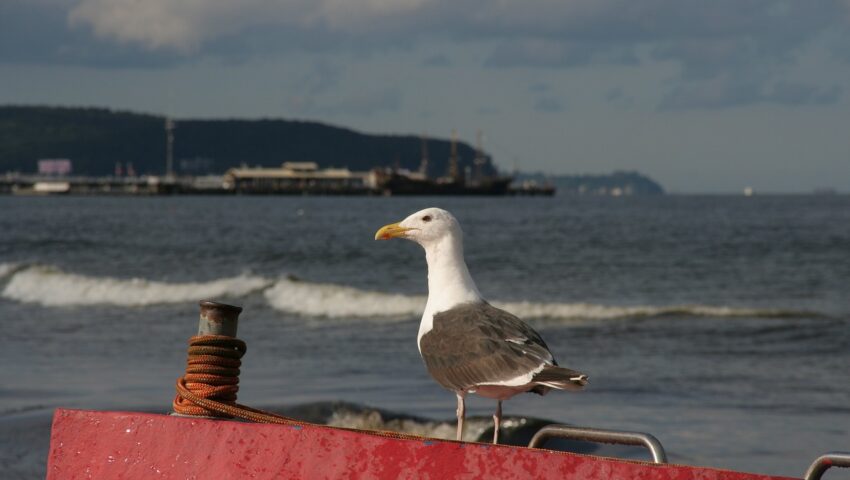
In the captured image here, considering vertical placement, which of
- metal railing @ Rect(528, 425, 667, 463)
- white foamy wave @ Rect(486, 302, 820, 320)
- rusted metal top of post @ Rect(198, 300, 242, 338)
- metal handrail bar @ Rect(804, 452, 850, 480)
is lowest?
white foamy wave @ Rect(486, 302, 820, 320)

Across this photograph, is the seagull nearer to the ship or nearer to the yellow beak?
the yellow beak

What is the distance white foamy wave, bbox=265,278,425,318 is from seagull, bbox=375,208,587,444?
18.4 meters

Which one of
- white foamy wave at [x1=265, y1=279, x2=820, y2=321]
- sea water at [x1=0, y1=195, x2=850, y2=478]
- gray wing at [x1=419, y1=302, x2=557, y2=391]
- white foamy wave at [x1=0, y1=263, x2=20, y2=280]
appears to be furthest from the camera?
white foamy wave at [x1=0, y1=263, x2=20, y2=280]

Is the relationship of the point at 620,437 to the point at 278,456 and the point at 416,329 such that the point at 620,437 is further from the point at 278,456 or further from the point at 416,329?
the point at 416,329

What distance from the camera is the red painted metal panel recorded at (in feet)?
10.4

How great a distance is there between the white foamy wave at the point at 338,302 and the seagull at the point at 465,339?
18382mm

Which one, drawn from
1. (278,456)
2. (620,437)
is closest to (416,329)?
(278,456)

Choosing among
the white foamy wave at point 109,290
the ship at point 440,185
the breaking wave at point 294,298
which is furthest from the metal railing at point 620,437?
the ship at point 440,185

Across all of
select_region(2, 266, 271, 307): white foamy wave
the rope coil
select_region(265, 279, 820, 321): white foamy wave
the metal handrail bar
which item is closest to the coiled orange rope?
the rope coil

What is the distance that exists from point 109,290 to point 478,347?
24.7 metres

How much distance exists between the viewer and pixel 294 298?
84.4ft

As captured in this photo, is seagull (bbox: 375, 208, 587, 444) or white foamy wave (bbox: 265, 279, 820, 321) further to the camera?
white foamy wave (bbox: 265, 279, 820, 321)

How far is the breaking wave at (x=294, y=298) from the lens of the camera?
22780 millimetres

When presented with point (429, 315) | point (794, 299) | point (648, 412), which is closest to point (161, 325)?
point (648, 412)
